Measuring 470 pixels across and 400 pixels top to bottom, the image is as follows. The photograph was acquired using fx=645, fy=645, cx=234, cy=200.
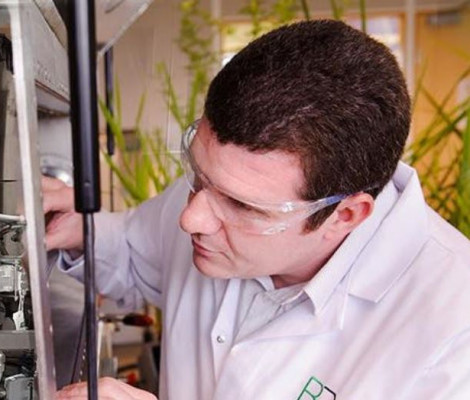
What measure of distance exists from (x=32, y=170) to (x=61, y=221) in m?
0.58

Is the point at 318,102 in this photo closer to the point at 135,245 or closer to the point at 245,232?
the point at 245,232

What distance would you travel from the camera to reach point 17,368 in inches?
21.8

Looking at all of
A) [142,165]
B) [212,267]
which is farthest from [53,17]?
[142,165]

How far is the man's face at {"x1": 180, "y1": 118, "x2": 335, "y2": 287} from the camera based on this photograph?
745 mm

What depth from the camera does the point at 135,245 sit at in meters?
1.19

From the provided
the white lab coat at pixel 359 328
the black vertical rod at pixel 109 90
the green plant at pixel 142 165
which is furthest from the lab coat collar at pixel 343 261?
the green plant at pixel 142 165

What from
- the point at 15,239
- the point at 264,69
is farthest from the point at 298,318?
the point at 15,239

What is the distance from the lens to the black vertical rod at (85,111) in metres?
0.43

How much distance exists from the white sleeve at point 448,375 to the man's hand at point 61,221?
540mm

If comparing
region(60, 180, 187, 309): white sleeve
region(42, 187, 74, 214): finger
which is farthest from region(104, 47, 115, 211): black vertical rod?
region(42, 187, 74, 214): finger

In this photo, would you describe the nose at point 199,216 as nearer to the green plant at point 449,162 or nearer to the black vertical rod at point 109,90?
the black vertical rod at point 109,90

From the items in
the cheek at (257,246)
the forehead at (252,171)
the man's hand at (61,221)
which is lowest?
the man's hand at (61,221)

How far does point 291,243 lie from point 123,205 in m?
0.81

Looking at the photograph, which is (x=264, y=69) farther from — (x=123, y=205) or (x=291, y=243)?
(x=123, y=205)
